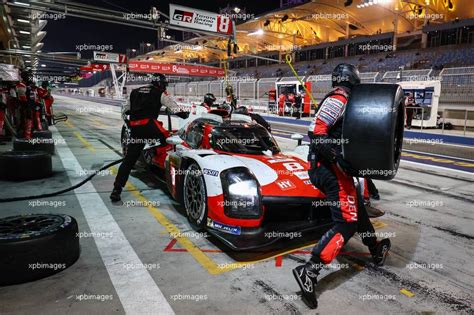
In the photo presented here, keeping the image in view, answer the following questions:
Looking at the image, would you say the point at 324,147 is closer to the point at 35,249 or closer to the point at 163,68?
the point at 35,249

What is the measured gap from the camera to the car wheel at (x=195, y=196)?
3840mm

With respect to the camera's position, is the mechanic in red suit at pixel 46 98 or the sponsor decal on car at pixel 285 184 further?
the mechanic in red suit at pixel 46 98

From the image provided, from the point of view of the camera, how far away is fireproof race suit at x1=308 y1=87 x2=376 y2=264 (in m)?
2.79

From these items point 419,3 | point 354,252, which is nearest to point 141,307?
point 354,252

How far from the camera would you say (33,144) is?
7953mm

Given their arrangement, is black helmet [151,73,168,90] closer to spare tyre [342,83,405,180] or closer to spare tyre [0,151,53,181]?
spare tyre [0,151,53,181]

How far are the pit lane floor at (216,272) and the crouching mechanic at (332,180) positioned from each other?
273 mm

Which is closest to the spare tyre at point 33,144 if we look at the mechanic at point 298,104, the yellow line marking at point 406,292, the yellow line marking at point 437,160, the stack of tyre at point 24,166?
the stack of tyre at point 24,166

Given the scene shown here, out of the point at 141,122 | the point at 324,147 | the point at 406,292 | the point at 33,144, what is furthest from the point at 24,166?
the point at 406,292

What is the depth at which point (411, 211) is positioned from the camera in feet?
16.4

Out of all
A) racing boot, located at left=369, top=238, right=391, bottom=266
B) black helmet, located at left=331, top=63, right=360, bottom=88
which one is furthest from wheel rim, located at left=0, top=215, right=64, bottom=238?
racing boot, located at left=369, top=238, right=391, bottom=266

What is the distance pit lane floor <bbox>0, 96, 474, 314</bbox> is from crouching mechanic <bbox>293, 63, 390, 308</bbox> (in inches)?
10.7

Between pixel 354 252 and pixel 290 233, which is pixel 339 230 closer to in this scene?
pixel 290 233

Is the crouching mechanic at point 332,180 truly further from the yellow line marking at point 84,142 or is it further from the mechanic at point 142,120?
the yellow line marking at point 84,142
